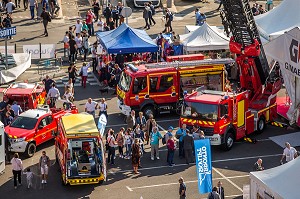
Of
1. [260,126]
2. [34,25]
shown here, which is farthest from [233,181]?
[34,25]

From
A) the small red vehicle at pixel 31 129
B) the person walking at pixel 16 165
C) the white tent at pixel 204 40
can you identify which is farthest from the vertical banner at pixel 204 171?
the white tent at pixel 204 40

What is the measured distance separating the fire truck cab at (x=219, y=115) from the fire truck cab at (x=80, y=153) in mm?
4609

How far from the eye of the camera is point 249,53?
3266cm

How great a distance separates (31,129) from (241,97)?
27.9 ft

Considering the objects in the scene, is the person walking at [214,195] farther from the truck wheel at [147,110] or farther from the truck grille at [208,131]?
the truck wheel at [147,110]

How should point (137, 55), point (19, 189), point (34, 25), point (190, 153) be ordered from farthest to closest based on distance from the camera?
1. point (34, 25)
2. point (137, 55)
3. point (190, 153)
4. point (19, 189)

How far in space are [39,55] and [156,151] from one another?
14948 millimetres

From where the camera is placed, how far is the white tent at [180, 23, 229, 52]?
4059 centimetres

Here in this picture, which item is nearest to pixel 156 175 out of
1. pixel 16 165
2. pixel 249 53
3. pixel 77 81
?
pixel 16 165

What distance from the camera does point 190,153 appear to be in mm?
29484

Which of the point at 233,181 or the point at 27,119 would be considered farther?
the point at 27,119

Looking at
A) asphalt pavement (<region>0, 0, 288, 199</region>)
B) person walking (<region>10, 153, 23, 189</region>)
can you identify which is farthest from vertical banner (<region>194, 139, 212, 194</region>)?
person walking (<region>10, 153, 23, 189</region>)

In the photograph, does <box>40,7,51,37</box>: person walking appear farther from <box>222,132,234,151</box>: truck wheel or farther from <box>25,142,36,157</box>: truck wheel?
<box>222,132,234,151</box>: truck wheel

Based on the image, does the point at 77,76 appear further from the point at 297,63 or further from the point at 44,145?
the point at 297,63
